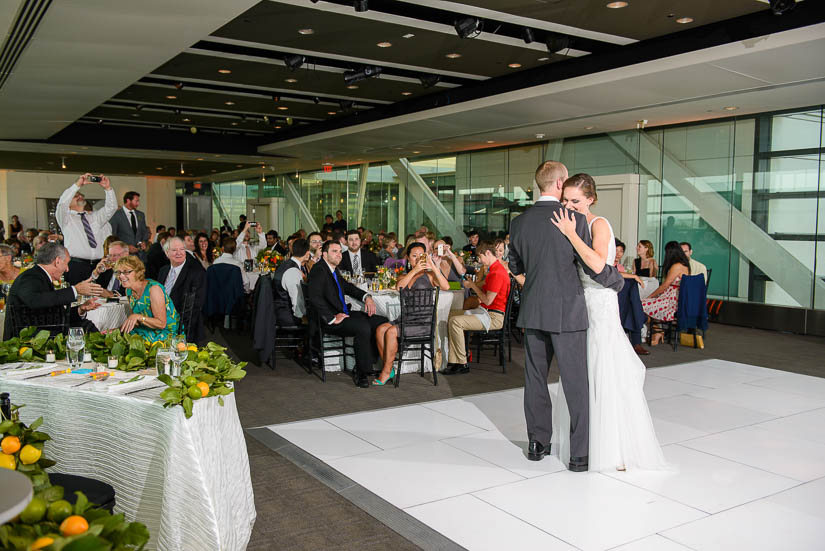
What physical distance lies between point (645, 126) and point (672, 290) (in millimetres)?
4348

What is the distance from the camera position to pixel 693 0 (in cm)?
616

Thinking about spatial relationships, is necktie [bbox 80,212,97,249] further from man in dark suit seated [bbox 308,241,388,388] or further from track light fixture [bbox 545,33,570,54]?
track light fixture [bbox 545,33,570,54]

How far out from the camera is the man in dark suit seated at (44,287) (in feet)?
16.5

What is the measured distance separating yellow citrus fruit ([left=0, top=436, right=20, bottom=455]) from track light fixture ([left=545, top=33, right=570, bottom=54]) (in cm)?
695

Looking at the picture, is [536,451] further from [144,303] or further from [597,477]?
[144,303]

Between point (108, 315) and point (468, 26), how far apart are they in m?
4.49

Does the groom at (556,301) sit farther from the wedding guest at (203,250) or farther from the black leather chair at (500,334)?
the wedding guest at (203,250)

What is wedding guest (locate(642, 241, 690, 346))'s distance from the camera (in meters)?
8.16

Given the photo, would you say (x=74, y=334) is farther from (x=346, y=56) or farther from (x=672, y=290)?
(x=672, y=290)

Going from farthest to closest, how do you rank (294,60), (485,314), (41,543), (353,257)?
(353,257)
(294,60)
(485,314)
(41,543)

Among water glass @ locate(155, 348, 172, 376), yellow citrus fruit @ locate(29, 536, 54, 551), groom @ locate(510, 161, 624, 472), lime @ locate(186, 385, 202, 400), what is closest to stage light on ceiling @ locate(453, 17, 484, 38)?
groom @ locate(510, 161, 624, 472)

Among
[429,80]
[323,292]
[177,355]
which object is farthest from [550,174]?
[429,80]

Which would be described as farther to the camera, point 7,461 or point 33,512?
point 7,461

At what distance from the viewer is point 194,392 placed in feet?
8.64
